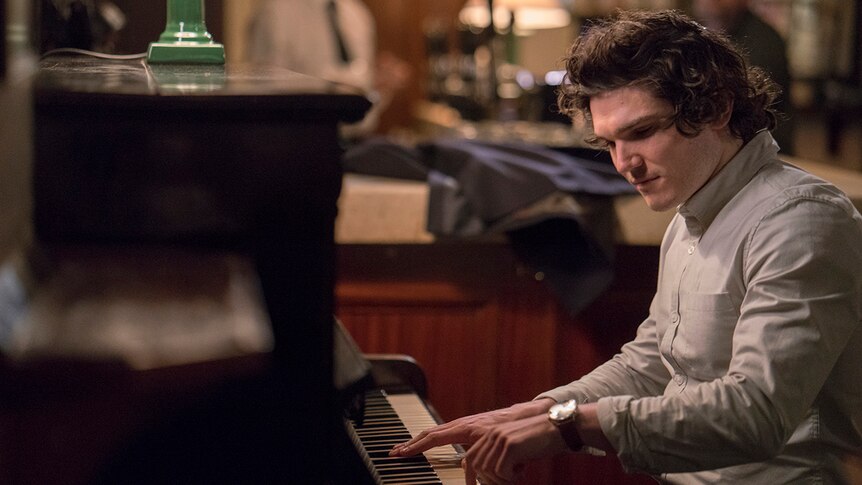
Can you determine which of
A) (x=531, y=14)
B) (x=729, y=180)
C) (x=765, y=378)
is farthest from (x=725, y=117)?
(x=531, y=14)

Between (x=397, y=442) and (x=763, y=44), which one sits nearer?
(x=397, y=442)

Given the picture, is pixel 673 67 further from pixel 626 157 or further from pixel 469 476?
pixel 469 476

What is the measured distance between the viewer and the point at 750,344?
4.39 ft

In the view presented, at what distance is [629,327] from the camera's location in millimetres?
3127

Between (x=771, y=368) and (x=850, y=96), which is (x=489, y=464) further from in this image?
(x=850, y=96)

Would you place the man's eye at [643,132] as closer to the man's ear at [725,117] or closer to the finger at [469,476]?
→ the man's ear at [725,117]

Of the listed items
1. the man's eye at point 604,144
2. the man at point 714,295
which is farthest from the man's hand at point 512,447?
the man's eye at point 604,144

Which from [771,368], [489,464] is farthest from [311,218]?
[771,368]

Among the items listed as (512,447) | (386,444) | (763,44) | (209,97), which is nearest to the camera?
(209,97)

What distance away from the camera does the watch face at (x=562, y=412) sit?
1314mm

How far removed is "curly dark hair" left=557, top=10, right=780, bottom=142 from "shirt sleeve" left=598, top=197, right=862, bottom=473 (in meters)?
0.21

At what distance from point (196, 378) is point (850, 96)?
7.59 m

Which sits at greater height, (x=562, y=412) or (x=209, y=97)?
(x=209, y=97)

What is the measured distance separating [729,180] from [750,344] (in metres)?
0.30
